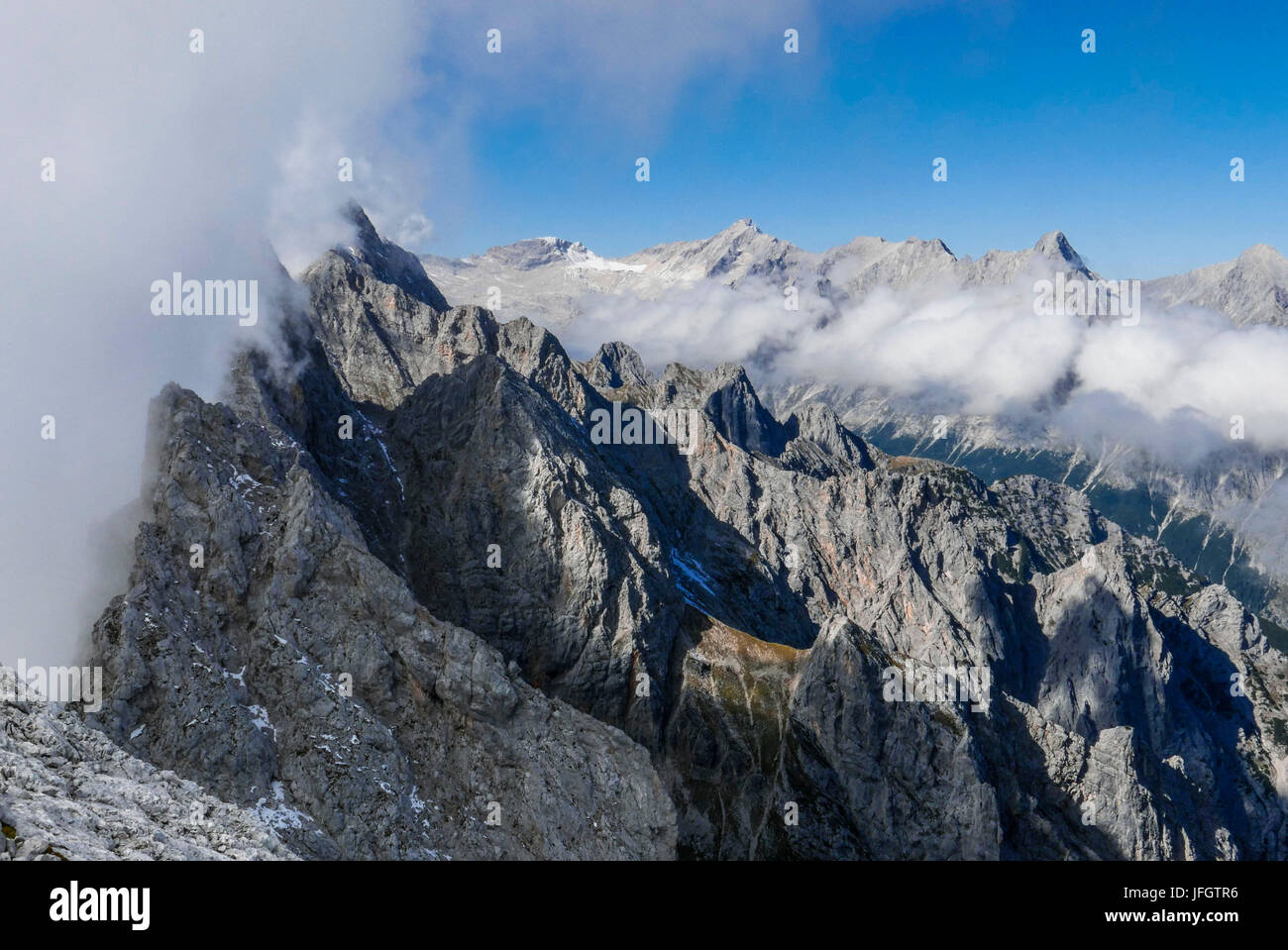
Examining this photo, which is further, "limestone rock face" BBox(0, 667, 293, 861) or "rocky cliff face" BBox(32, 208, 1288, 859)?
"rocky cliff face" BBox(32, 208, 1288, 859)

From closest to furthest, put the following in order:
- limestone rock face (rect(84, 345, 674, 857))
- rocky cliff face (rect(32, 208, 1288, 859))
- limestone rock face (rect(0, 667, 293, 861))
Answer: limestone rock face (rect(0, 667, 293, 861)) < limestone rock face (rect(84, 345, 674, 857)) < rocky cliff face (rect(32, 208, 1288, 859))

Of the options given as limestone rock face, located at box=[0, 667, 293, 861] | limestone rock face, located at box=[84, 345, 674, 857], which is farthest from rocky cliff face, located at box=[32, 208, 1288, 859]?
limestone rock face, located at box=[0, 667, 293, 861]

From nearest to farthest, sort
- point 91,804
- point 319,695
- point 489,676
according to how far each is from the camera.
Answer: point 91,804 → point 319,695 → point 489,676

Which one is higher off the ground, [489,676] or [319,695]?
[319,695]

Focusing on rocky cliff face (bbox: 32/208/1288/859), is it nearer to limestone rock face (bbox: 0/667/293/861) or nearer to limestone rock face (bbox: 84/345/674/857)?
limestone rock face (bbox: 84/345/674/857)

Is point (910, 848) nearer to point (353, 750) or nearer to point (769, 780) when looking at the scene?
point (769, 780)

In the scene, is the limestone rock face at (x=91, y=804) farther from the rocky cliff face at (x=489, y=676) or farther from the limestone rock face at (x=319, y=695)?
the rocky cliff face at (x=489, y=676)

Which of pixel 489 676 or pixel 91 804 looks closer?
pixel 91 804

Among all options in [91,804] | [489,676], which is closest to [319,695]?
[489,676]

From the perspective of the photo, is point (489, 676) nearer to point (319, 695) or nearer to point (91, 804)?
point (319, 695)

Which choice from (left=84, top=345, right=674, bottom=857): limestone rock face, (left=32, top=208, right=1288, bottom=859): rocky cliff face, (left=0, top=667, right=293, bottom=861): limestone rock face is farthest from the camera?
(left=32, top=208, right=1288, bottom=859): rocky cliff face

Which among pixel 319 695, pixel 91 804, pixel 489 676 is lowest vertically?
pixel 489 676
